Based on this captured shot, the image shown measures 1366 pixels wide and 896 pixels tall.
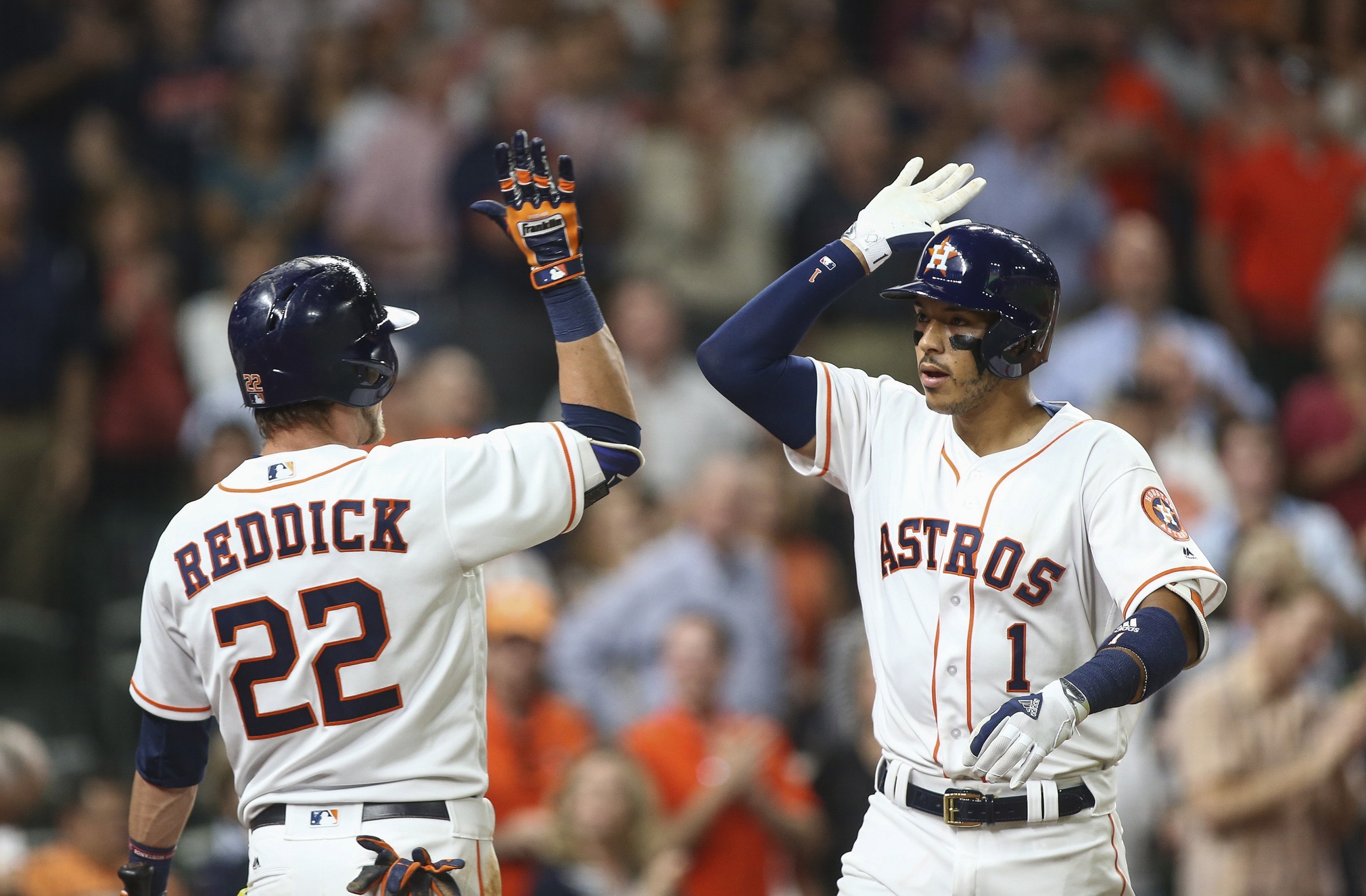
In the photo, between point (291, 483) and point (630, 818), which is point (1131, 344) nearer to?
point (630, 818)

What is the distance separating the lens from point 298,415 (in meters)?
3.67

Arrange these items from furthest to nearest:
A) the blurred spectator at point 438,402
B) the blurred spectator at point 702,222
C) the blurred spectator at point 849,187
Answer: the blurred spectator at point 702,222, the blurred spectator at point 849,187, the blurred spectator at point 438,402

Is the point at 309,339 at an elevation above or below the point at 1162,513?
above

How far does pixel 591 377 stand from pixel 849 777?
3.38 meters

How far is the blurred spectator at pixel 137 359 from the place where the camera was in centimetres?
880

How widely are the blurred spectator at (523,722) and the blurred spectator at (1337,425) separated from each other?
428 centimetres

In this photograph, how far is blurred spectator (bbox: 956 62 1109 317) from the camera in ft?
30.2

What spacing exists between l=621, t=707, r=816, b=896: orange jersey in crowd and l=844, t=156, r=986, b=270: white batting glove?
3101 millimetres

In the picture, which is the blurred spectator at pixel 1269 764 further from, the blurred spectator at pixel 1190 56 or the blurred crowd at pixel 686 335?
the blurred spectator at pixel 1190 56

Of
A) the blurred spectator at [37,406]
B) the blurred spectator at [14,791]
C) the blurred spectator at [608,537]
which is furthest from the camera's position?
the blurred spectator at [37,406]

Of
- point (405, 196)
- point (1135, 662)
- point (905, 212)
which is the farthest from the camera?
point (405, 196)

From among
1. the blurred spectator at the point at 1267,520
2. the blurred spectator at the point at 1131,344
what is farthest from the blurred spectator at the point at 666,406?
the blurred spectator at the point at 1267,520

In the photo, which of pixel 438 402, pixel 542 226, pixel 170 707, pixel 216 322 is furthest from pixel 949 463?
pixel 216 322

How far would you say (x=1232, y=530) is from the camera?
24.1 ft
